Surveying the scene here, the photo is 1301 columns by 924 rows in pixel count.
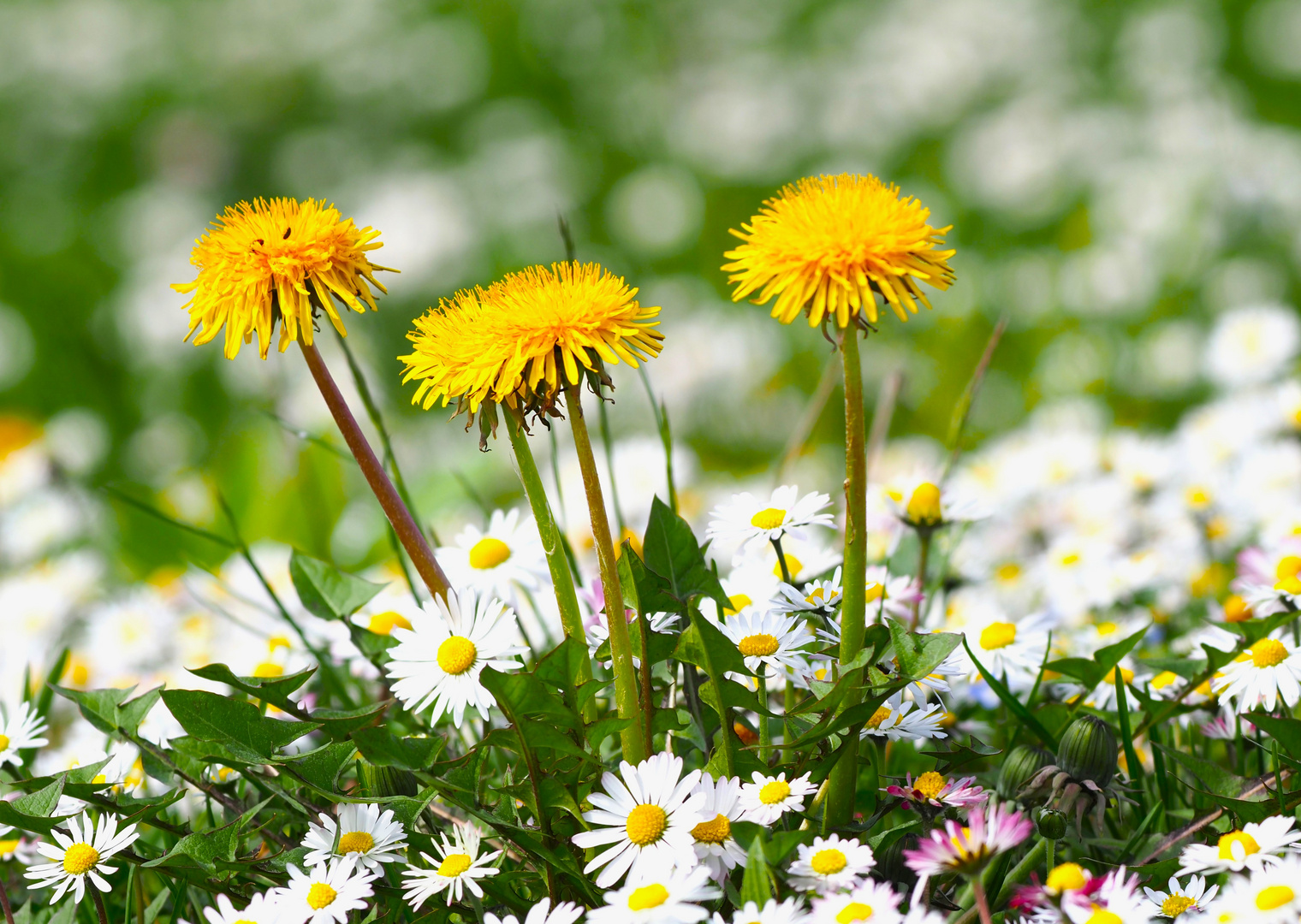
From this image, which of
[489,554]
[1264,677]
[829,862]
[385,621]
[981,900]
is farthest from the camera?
[385,621]

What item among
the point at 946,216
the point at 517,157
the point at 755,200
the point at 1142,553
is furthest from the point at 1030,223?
the point at 1142,553

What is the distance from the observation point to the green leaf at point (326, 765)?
0.88 meters

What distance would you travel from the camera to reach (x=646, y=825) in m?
0.78

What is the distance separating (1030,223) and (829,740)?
3714mm

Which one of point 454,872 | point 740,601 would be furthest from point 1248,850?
point 454,872

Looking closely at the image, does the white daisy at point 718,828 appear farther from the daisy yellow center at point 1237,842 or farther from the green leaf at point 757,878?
the daisy yellow center at point 1237,842

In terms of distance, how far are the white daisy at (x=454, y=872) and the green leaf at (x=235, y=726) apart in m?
0.14

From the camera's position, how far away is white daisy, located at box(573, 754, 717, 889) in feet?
2.53

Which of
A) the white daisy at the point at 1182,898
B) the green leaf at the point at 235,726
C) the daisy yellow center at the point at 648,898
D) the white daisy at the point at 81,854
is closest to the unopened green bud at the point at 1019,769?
the white daisy at the point at 1182,898

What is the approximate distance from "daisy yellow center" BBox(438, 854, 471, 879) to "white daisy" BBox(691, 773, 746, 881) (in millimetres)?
171

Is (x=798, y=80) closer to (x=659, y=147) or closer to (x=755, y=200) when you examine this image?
(x=659, y=147)

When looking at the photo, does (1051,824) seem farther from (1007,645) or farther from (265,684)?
(265,684)

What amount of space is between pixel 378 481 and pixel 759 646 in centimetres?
33

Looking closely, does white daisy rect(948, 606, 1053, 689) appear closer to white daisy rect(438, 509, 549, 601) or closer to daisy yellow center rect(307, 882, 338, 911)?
white daisy rect(438, 509, 549, 601)
